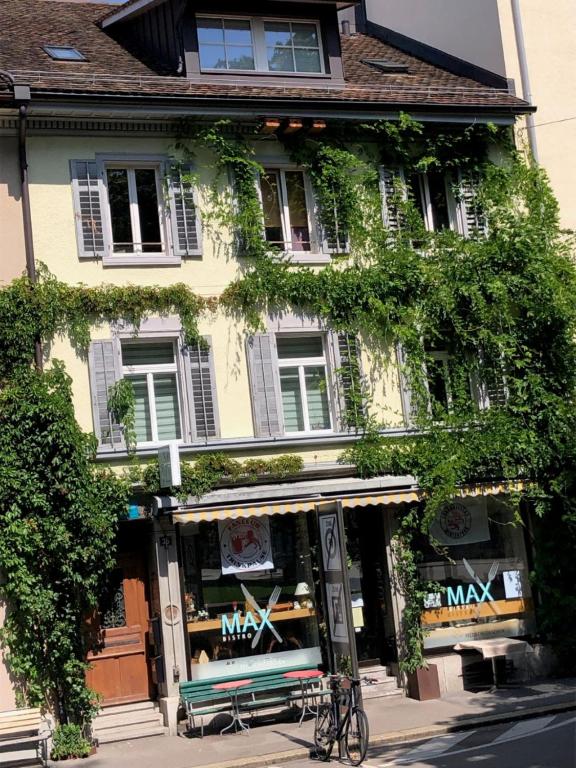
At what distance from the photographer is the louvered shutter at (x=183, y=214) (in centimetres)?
1784

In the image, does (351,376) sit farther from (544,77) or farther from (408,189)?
(544,77)

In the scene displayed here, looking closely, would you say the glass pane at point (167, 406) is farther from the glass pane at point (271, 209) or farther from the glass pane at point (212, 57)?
the glass pane at point (212, 57)

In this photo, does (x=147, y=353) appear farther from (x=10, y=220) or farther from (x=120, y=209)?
(x=10, y=220)

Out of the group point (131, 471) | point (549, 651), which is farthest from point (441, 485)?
point (131, 471)

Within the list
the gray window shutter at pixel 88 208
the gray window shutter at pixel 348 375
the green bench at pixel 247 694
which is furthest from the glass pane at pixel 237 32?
the green bench at pixel 247 694

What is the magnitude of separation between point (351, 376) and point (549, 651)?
19.3 feet

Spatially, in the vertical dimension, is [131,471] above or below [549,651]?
above

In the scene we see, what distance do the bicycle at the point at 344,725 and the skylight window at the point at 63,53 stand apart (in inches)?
450

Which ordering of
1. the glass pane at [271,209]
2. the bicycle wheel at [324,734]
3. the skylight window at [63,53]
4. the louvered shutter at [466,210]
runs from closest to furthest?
the bicycle wheel at [324,734] → the glass pane at [271,209] → the skylight window at [63,53] → the louvered shutter at [466,210]

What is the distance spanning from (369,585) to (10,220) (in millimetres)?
8447

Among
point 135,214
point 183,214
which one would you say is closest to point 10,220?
point 135,214

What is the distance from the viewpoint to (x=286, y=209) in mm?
18938

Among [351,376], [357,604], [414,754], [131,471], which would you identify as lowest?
[414,754]

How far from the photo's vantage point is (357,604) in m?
18.7
